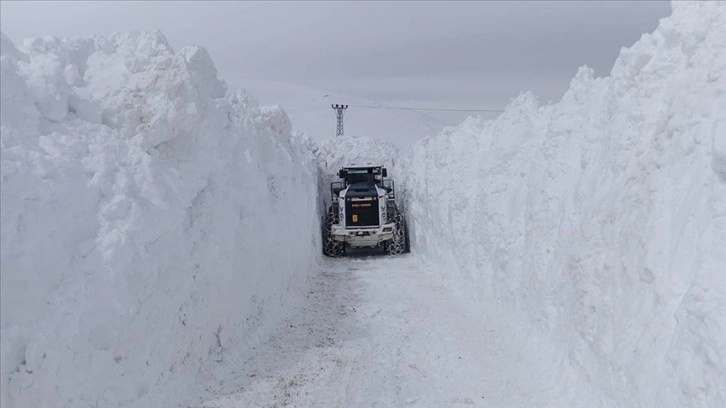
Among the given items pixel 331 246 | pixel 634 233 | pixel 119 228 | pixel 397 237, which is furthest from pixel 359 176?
pixel 634 233

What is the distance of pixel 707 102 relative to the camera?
558 cm

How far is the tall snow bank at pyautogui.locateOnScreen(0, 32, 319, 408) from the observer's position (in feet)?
16.6

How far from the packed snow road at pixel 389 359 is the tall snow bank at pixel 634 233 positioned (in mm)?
535

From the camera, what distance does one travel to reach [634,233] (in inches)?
237

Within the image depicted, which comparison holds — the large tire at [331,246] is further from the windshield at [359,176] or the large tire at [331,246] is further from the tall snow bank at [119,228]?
the tall snow bank at [119,228]

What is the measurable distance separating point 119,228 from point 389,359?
4286 millimetres

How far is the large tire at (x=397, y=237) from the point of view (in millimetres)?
20875

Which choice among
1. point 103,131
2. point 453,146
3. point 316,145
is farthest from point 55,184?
point 316,145

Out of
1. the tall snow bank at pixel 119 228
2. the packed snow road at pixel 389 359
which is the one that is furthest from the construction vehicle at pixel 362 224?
the tall snow bank at pixel 119 228

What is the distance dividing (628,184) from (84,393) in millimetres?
6067

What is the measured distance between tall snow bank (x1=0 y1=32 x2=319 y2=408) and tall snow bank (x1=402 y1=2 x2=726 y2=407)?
463cm

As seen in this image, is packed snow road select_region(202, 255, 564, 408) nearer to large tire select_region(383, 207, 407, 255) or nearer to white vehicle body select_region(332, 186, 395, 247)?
white vehicle body select_region(332, 186, 395, 247)

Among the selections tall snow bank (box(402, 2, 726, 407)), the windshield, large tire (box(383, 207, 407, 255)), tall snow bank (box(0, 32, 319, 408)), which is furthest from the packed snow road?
the windshield

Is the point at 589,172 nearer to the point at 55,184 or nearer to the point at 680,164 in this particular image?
the point at 680,164
